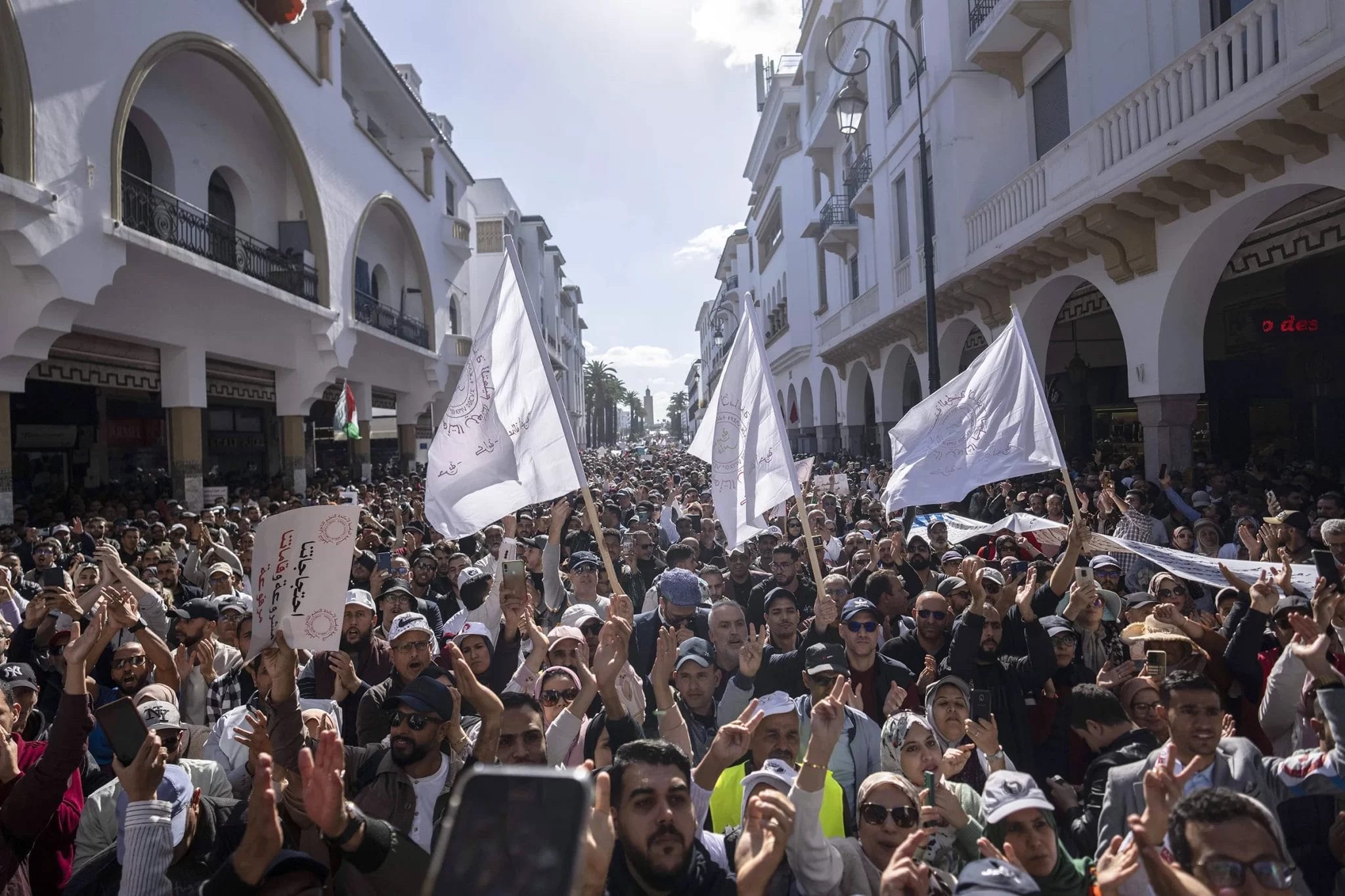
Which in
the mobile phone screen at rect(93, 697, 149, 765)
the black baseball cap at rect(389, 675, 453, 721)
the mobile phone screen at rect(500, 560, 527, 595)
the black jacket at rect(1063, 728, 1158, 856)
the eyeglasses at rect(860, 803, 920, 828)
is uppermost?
the mobile phone screen at rect(500, 560, 527, 595)

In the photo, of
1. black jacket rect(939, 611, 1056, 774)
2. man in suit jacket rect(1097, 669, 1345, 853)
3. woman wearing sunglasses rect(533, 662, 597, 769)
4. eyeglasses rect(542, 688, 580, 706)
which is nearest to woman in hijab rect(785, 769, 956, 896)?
man in suit jacket rect(1097, 669, 1345, 853)

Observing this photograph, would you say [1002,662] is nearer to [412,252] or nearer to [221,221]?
[221,221]

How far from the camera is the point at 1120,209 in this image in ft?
33.2

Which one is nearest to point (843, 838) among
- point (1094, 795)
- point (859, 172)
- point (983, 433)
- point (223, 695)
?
point (1094, 795)

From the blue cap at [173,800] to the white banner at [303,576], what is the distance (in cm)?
95

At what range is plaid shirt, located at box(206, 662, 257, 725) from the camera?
4.72 metres

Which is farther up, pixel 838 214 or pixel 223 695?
pixel 838 214

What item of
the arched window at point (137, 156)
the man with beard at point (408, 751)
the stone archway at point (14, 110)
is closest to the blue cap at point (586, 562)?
the man with beard at point (408, 751)

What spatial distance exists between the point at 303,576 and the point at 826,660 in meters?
2.50

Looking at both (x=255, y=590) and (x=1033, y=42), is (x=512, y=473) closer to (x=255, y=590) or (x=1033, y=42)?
(x=255, y=590)

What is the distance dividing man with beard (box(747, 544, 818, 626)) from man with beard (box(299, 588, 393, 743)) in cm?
260

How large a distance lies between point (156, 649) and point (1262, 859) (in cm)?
442

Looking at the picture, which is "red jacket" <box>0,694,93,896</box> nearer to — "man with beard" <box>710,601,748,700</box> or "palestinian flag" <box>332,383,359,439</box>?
"man with beard" <box>710,601,748,700</box>

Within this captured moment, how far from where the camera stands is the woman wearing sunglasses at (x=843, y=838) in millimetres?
2631
